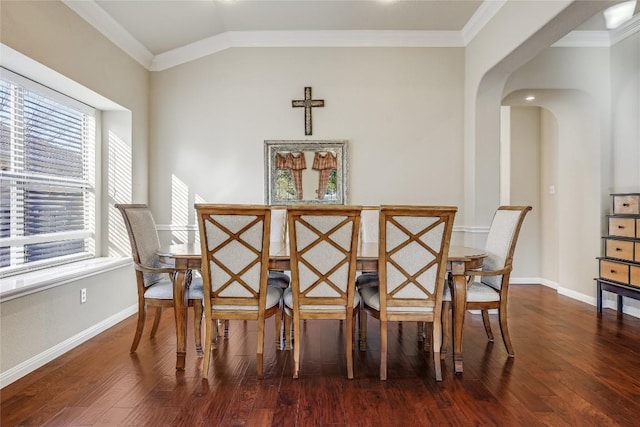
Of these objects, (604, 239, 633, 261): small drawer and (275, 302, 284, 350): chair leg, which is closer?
(275, 302, 284, 350): chair leg

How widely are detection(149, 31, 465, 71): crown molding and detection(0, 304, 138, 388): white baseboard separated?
9.26 ft

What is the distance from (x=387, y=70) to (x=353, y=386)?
3347 millimetres

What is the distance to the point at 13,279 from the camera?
96.6 inches

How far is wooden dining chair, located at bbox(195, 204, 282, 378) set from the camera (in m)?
2.11

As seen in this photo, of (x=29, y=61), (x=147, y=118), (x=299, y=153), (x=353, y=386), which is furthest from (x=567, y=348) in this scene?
(x=147, y=118)

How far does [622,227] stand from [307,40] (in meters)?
3.70

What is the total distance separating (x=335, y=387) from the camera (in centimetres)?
211

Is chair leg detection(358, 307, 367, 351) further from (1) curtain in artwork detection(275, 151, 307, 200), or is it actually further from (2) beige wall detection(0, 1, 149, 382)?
(2) beige wall detection(0, 1, 149, 382)

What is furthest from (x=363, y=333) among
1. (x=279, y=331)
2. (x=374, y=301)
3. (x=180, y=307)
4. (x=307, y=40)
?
(x=307, y=40)

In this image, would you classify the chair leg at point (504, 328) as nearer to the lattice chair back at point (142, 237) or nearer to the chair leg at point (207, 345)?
the chair leg at point (207, 345)

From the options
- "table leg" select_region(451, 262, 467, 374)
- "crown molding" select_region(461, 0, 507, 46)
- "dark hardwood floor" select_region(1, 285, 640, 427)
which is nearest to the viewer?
"dark hardwood floor" select_region(1, 285, 640, 427)

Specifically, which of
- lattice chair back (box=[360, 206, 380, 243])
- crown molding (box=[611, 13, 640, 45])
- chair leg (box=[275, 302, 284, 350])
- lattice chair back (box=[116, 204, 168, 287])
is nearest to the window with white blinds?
lattice chair back (box=[116, 204, 168, 287])

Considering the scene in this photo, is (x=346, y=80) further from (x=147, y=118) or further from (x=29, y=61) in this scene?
(x=29, y=61)

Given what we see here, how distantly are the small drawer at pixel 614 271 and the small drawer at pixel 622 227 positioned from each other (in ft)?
0.94
